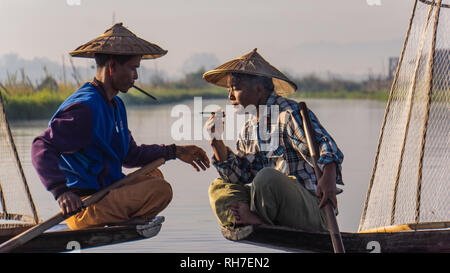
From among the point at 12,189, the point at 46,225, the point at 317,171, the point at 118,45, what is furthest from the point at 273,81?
the point at 12,189

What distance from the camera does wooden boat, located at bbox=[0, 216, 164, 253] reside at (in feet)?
12.0

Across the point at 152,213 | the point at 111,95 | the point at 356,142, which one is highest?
the point at 111,95

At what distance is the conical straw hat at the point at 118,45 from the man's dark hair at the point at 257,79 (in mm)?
383

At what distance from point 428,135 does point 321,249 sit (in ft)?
3.94

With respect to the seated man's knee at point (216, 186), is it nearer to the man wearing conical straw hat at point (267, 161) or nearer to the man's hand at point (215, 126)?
the man wearing conical straw hat at point (267, 161)

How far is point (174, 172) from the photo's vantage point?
844 centimetres

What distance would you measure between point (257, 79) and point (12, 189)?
1.61 meters

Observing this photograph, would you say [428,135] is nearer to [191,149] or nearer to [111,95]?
[191,149]

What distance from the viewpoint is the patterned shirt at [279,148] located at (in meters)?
3.60

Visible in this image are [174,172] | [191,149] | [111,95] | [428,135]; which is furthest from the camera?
[174,172]

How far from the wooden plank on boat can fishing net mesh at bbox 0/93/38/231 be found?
1197 mm

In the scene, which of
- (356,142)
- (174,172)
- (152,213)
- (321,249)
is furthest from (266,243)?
(356,142)

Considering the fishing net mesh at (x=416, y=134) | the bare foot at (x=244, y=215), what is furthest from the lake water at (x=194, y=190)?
the bare foot at (x=244, y=215)

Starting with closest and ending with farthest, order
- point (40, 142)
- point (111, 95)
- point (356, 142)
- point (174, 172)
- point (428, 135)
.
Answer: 1. point (40, 142)
2. point (111, 95)
3. point (428, 135)
4. point (174, 172)
5. point (356, 142)
